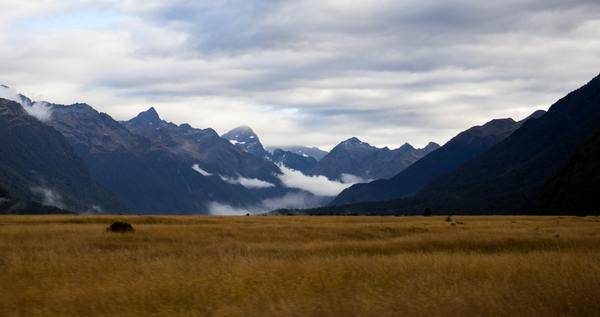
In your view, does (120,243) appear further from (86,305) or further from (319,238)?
(86,305)

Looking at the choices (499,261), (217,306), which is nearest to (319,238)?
(499,261)

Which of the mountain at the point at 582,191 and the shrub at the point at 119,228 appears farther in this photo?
the mountain at the point at 582,191

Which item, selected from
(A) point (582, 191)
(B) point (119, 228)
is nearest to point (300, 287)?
(B) point (119, 228)

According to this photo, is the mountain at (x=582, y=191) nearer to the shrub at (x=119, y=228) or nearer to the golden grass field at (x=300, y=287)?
the shrub at (x=119, y=228)

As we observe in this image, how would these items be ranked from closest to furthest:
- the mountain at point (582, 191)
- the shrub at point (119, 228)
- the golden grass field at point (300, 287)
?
the golden grass field at point (300, 287) → the shrub at point (119, 228) → the mountain at point (582, 191)

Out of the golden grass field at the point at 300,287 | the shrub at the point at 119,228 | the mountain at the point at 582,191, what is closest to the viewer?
the golden grass field at the point at 300,287

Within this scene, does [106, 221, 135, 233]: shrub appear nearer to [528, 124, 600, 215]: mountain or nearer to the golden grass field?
the golden grass field

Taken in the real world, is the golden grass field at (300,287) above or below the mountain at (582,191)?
below

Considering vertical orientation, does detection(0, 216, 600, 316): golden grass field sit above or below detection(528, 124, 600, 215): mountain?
below

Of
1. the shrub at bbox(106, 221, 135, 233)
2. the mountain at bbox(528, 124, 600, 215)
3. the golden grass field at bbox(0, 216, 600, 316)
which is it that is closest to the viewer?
the golden grass field at bbox(0, 216, 600, 316)

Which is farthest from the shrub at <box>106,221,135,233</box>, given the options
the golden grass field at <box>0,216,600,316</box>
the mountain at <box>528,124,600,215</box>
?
the mountain at <box>528,124,600,215</box>

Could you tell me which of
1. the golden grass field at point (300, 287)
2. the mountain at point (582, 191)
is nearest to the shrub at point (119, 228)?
the golden grass field at point (300, 287)

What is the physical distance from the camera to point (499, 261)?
2317 cm

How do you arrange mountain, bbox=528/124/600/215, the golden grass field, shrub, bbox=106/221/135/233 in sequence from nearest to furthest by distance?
the golden grass field → shrub, bbox=106/221/135/233 → mountain, bbox=528/124/600/215
